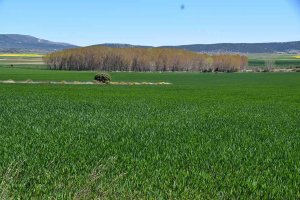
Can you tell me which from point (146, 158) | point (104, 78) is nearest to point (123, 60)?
point (104, 78)

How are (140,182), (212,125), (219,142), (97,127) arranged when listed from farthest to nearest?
(212,125) → (97,127) → (219,142) → (140,182)

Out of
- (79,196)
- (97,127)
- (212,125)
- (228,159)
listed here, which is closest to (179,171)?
(228,159)

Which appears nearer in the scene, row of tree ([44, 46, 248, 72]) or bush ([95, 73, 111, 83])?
bush ([95, 73, 111, 83])

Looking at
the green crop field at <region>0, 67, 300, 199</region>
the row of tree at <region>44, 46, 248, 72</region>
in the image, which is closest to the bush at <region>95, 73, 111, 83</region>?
the green crop field at <region>0, 67, 300, 199</region>

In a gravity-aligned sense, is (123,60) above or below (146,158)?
above

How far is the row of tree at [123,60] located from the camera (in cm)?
16212

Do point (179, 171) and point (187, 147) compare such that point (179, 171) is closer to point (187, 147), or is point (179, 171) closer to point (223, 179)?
point (223, 179)

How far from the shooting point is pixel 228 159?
502 inches

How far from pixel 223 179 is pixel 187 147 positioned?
411cm

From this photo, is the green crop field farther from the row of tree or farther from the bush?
the row of tree

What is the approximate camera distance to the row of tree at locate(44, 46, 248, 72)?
16212 centimetres

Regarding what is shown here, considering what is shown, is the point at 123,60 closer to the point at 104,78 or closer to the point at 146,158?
the point at 104,78

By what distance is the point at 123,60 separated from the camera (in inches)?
6383

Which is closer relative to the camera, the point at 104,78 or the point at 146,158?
the point at 146,158
